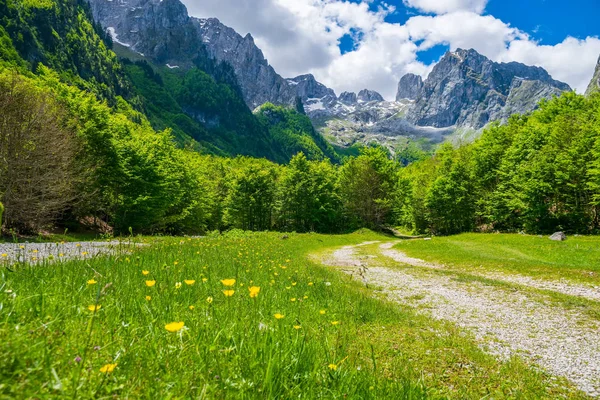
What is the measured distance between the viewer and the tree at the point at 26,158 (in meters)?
20.9

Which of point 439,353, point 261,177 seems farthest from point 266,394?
point 261,177

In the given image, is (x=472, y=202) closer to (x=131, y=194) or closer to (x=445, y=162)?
(x=445, y=162)

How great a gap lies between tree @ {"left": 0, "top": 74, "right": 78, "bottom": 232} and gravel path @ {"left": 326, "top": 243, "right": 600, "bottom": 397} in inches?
900

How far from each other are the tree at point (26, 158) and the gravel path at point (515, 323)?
75.0 ft

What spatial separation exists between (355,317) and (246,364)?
225 inches

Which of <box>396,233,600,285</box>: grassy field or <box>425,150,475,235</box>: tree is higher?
<box>425,150,475,235</box>: tree

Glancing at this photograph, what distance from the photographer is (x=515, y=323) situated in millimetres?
9250

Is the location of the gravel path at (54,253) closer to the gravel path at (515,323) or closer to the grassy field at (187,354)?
the grassy field at (187,354)

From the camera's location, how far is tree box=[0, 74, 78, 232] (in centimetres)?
2092

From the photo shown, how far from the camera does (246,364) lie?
229cm

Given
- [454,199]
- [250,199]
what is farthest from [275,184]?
[454,199]

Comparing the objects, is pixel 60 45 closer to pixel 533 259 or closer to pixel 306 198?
pixel 306 198

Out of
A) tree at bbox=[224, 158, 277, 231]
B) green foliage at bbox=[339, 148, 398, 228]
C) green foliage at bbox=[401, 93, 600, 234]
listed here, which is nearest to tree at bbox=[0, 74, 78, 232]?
tree at bbox=[224, 158, 277, 231]

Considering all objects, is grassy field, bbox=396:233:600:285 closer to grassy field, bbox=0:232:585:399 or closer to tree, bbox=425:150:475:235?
grassy field, bbox=0:232:585:399
